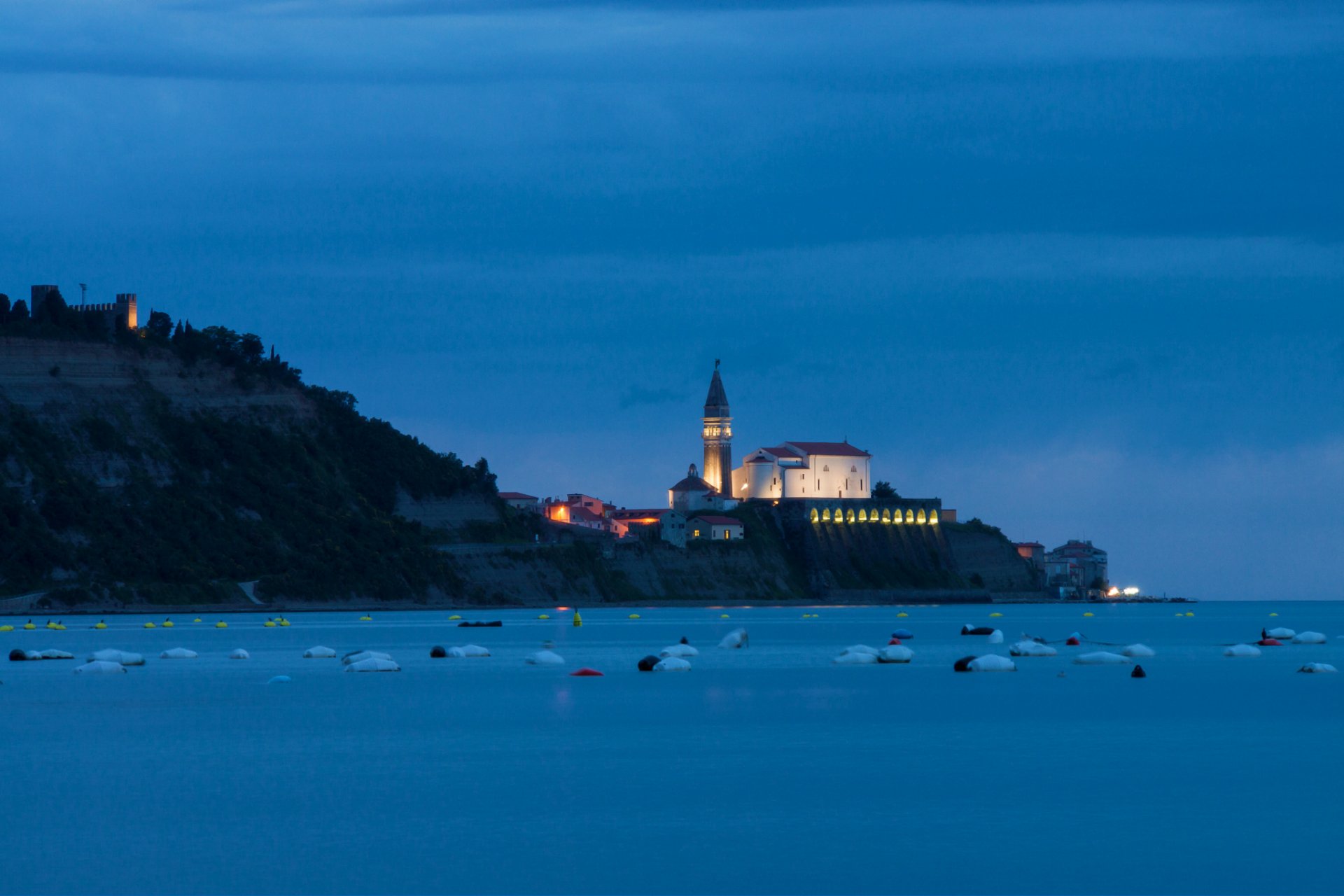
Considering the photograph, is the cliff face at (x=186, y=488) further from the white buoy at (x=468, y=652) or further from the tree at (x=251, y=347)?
the white buoy at (x=468, y=652)

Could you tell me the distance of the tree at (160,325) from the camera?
152 m

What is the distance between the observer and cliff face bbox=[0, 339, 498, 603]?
127062 mm

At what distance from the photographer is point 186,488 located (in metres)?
138

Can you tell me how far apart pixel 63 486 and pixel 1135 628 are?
73161mm

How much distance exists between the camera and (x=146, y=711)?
4519 centimetres

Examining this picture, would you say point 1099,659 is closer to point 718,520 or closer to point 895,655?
point 895,655

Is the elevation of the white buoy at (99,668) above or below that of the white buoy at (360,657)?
below

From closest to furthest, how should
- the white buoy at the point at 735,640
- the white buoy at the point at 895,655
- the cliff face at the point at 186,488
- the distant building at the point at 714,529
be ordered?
the white buoy at the point at 895,655, the white buoy at the point at 735,640, the cliff face at the point at 186,488, the distant building at the point at 714,529

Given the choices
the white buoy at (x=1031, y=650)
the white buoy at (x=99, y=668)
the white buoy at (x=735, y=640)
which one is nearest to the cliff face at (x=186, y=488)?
the white buoy at (x=735, y=640)

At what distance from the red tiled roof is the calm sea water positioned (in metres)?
121

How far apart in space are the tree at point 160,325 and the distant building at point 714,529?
5585 centimetres

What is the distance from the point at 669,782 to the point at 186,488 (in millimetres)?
112575

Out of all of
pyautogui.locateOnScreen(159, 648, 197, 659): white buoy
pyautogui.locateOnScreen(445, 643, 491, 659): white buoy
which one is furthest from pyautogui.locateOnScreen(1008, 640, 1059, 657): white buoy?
pyautogui.locateOnScreen(159, 648, 197, 659): white buoy

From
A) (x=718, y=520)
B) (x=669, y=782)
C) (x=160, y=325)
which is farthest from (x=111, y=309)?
(x=669, y=782)
